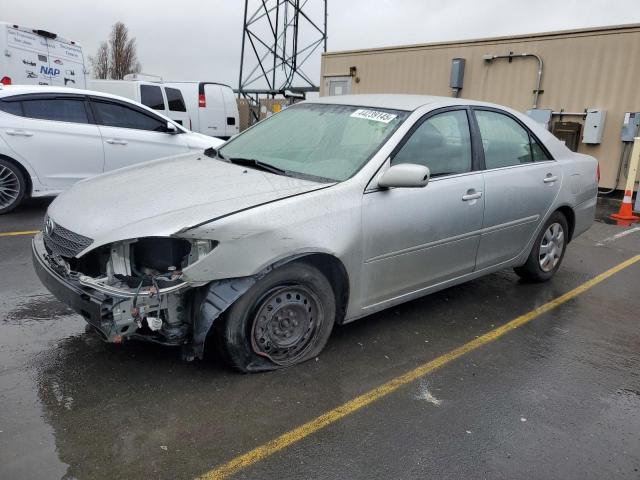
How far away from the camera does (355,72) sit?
1584 centimetres

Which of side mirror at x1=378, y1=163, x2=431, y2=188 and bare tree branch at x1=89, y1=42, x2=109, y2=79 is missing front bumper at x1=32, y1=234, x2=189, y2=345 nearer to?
side mirror at x1=378, y1=163, x2=431, y2=188

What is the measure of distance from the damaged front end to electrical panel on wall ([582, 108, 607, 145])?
10300 millimetres

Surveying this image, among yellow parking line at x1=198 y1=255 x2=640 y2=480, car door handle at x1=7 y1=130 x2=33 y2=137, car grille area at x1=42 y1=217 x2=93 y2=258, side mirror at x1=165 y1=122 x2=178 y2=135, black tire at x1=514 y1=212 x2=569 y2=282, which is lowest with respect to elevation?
yellow parking line at x1=198 y1=255 x2=640 y2=480

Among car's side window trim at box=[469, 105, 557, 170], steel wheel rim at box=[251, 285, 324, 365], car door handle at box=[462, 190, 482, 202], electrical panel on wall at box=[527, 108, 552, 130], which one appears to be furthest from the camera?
electrical panel on wall at box=[527, 108, 552, 130]

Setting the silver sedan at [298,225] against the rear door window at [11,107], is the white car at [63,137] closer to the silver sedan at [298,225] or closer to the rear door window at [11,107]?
the rear door window at [11,107]

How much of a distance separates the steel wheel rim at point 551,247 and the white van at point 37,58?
31.1 feet

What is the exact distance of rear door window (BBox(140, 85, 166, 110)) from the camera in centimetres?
1371

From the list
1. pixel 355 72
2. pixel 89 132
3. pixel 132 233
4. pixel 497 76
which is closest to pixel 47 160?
pixel 89 132

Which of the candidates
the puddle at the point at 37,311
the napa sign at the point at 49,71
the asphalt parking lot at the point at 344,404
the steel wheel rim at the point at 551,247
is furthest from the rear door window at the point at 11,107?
the steel wheel rim at the point at 551,247

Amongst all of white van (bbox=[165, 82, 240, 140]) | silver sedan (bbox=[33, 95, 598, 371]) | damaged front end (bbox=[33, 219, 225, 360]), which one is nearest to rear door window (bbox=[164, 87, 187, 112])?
white van (bbox=[165, 82, 240, 140])

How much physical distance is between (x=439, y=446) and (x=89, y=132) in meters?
6.04

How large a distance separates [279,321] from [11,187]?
4969mm

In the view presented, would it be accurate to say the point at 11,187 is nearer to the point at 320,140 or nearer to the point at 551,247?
the point at 320,140

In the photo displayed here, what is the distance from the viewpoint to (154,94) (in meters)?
13.9
